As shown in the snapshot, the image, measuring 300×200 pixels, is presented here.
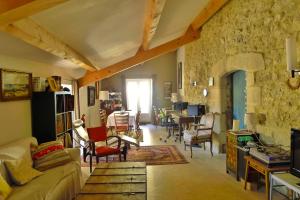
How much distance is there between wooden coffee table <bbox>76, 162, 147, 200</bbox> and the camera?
2377mm

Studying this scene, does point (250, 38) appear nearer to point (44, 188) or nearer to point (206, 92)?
point (206, 92)

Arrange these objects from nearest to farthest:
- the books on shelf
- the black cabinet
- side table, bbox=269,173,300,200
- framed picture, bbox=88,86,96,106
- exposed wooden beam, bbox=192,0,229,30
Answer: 1. side table, bbox=269,173,300,200
2. the black cabinet
3. the books on shelf
4. exposed wooden beam, bbox=192,0,229,30
5. framed picture, bbox=88,86,96,106

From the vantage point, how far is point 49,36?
10.2ft

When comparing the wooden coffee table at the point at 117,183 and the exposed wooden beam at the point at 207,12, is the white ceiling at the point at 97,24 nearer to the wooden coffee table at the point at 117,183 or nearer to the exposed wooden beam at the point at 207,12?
the exposed wooden beam at the point at 207,12

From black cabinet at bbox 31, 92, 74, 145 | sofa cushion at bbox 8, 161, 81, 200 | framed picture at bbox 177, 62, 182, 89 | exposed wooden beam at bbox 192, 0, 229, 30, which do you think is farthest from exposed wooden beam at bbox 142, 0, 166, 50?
framed picture at bbox 177, 62, 182, 89

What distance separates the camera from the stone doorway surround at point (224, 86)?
13.8 feet

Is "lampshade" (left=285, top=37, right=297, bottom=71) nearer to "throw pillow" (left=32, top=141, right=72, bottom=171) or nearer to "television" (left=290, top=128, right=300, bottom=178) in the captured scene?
"television" (left=290, top=128, right=300, bottom=178)

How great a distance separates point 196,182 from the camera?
3982 millimetres

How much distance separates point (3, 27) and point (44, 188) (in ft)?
5.34

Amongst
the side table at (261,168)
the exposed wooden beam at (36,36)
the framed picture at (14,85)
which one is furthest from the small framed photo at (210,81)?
the framed picture at (14,85)

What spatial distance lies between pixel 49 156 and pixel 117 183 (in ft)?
4.00

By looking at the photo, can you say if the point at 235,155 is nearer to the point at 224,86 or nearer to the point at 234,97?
the point at 234,97

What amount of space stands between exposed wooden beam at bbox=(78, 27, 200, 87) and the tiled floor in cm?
287

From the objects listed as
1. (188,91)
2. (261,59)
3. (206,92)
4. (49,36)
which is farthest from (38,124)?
(188,91)
